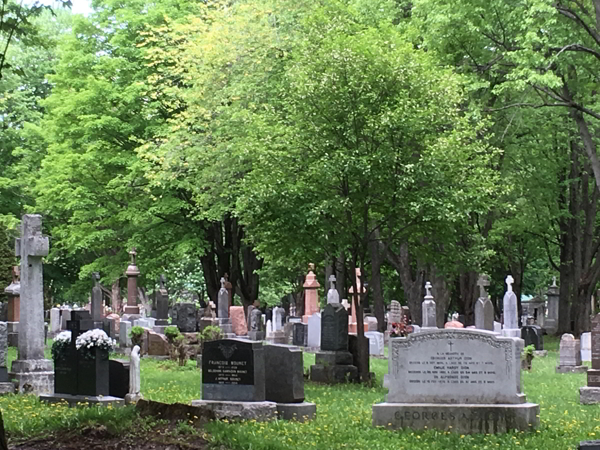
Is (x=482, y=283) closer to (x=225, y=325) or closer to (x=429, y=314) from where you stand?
(x=429, y=314)

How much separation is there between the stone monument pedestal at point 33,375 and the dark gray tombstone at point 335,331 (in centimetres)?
609

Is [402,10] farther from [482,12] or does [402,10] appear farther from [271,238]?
[271,238]

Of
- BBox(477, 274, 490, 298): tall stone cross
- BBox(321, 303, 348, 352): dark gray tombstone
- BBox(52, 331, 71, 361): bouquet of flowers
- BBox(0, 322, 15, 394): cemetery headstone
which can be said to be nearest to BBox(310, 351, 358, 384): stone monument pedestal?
BBox(321, 303, 348, 352): dark gray tombstone

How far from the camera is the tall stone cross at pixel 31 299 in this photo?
16.3m

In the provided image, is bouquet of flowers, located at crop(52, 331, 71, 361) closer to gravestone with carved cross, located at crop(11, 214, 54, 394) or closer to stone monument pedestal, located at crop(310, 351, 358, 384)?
gravestone with carved cross, located at crop(11, 214, 54, 394)

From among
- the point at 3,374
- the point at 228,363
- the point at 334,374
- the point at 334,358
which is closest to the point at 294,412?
the point at 228,363

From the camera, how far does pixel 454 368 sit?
37.9 ft

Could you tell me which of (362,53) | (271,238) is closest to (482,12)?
(362,53)

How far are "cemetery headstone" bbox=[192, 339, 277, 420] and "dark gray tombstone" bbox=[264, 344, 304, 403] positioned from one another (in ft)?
1.10

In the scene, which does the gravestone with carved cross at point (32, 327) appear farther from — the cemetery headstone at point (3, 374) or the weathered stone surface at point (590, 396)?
the weathered stone surface at point (590, 396)

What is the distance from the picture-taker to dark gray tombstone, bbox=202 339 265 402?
12.1 meters

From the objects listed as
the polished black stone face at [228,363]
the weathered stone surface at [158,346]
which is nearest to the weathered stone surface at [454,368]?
the polished black stone face at [228,363]

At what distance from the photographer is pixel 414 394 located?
11.6m

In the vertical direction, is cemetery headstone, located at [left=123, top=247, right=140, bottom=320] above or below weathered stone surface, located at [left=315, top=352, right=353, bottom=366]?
above
